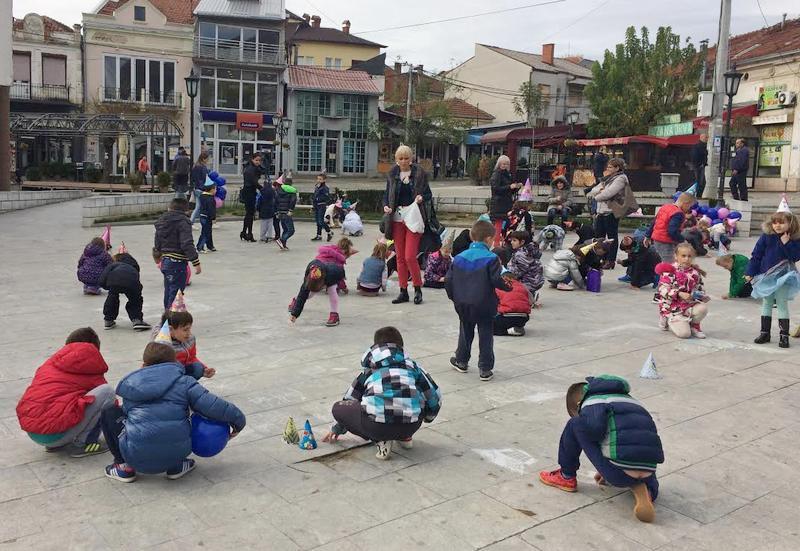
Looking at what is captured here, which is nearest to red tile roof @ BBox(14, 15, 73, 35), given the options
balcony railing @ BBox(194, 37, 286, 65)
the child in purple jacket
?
balcony railing @ BBox(194, 37, 286, 65)

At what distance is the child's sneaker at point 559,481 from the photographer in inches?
181

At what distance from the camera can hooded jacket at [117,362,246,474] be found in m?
4.49

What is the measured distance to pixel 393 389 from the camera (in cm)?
492

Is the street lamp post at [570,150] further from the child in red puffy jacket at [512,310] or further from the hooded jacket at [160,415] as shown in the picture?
the hooded jacket at [160,415]

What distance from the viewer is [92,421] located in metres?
5.04

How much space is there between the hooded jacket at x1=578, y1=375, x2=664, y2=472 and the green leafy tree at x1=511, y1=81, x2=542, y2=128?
5205 centimetres

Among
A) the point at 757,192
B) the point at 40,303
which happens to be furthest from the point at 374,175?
the point at 40,303

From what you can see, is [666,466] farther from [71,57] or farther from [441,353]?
[71,57]

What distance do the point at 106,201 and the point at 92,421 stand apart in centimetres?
1757

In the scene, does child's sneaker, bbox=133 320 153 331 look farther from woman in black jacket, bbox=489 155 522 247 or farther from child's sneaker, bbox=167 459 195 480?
woman in black jacket, bbox=489 155 522 247

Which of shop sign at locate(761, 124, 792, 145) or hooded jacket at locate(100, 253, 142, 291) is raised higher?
shop sign at locate(761, 124, 792, 145)

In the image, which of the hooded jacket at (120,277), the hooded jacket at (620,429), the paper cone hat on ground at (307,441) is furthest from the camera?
the hooded jacket at (120,277)

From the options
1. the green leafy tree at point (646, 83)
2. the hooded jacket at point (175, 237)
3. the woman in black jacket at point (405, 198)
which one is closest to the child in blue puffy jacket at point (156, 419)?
the hooded jacket at point (175, 237)

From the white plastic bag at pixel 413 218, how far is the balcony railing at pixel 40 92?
4153 centimetres
